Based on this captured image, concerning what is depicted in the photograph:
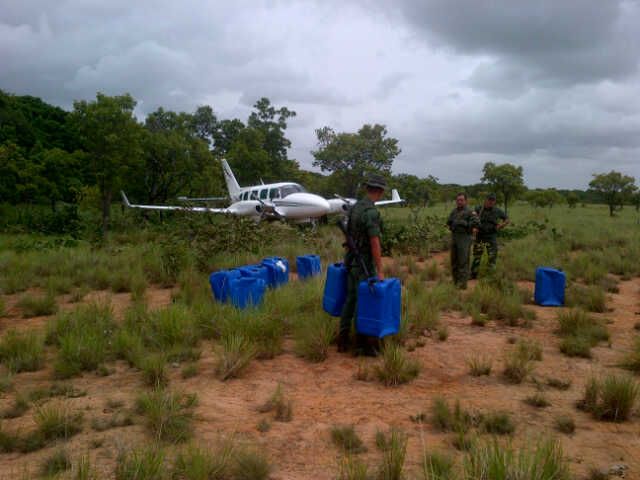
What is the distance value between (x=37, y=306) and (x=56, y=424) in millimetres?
4557

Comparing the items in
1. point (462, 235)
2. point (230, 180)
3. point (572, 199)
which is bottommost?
point (462, 235)

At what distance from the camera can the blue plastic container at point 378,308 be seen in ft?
16.2

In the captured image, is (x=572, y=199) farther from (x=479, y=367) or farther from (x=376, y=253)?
(x=376, y=253)

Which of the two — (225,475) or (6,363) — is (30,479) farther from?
(6,363)

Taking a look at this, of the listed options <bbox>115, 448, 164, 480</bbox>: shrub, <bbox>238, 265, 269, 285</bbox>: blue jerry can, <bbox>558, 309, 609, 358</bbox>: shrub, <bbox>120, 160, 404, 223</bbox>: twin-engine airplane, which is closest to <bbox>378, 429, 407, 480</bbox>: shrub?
<bbox>115, 448, 164, 480</bbox>: shrub

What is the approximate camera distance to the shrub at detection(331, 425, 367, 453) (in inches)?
129

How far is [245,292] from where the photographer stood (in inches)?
256

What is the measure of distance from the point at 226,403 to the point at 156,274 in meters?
6.18

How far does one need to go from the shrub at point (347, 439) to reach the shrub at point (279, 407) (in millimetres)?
432

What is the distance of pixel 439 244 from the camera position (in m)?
14.7

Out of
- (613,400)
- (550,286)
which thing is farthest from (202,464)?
(550,286)

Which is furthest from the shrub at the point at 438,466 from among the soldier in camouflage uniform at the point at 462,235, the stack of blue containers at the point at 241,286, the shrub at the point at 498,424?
the soldier in camouflage uniform at the point at 462,235

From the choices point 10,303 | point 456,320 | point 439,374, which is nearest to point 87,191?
point 10,303

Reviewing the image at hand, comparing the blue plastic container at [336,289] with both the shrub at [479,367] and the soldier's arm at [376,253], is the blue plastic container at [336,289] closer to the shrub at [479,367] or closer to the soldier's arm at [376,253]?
the soldier's arm at [376,253]
